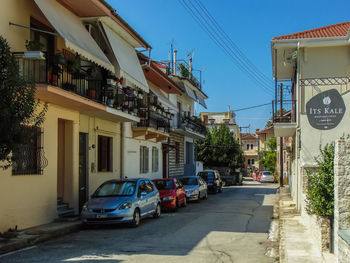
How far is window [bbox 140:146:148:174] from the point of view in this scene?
24.6m

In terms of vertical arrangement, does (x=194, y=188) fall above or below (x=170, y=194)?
below

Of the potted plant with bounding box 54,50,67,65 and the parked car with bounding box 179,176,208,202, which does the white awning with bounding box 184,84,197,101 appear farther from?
the potted plant with bounding box 54,50,67,65

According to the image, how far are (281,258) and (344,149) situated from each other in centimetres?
291

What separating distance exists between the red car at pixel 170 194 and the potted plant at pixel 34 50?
8807 millimetres

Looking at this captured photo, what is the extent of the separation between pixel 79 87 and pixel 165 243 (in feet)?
25.1

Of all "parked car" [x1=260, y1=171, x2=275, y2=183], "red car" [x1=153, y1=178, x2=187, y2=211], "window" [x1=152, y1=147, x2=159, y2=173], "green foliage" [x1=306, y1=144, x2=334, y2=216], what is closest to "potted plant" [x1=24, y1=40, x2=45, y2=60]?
"green foliage" [x1=306, y1=144, x2=334, y2=216]

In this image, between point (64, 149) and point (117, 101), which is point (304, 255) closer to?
point (64, 149)

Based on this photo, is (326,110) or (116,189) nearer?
(116,189)

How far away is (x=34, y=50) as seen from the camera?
12727mm

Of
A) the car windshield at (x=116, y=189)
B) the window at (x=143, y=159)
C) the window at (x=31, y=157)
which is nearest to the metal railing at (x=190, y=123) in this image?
the window at (x=143, y=159)

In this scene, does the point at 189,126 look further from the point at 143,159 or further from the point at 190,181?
the point at 190,181

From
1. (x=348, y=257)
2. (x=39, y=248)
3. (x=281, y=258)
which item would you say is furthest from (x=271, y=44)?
(x=348, y=257)

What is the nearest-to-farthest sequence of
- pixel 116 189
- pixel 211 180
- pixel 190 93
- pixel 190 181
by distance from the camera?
pixel 116 189 → pixel 190 181 → pixel 211 180 → pixel 190 93

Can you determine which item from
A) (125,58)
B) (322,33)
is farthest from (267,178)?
(125,58)
